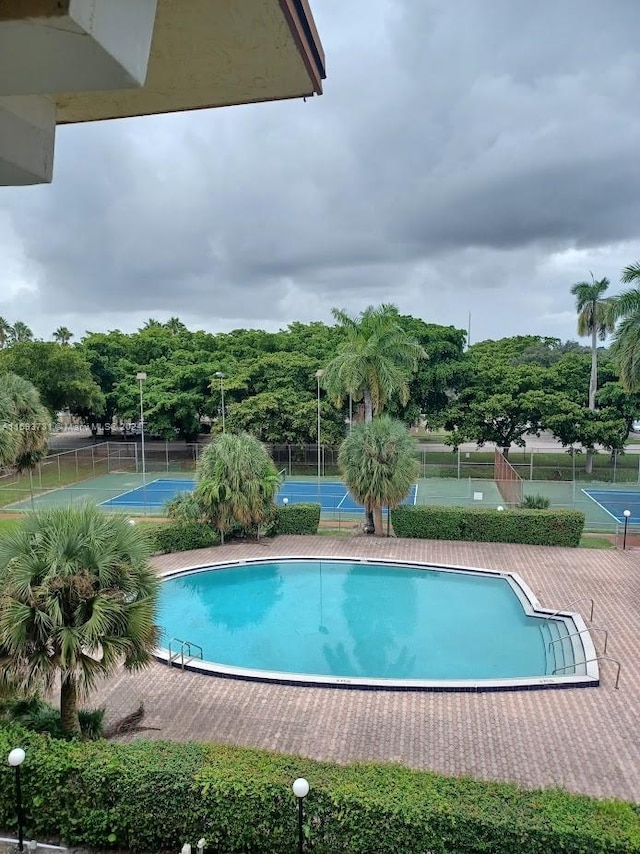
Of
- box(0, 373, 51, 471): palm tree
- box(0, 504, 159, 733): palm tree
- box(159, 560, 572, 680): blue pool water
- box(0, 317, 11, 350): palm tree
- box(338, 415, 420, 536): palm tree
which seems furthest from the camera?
box(0, 317, 11, 350): palm tree

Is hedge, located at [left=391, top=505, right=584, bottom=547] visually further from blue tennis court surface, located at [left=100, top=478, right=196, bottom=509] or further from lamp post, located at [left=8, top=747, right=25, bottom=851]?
lamp post, located at [left=8, top=747, right=25, bottom=851]

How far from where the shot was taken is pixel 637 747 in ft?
30.2

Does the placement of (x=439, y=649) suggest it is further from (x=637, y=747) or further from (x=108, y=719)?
(x=108, y=719)

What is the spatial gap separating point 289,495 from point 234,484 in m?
10.9

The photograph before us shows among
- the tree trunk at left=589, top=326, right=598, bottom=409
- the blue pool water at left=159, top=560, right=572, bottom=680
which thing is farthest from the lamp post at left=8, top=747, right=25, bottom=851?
the tree trunk at left=589, top=326, right=598, bottom=409

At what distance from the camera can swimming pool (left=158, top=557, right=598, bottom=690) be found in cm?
1239

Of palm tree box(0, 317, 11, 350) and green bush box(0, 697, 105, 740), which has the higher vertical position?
palm tree box(0, 317, 11, 350)

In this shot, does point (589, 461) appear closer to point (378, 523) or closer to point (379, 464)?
point (378, 523)

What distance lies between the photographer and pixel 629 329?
76.6ft

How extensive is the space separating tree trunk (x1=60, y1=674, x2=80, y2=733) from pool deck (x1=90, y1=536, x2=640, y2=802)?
1.98 m

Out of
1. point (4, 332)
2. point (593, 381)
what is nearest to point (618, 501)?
point (593, 381)

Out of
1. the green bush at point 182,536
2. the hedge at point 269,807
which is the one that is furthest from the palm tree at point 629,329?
the hedge at point 269,807

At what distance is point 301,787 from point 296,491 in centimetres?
2570

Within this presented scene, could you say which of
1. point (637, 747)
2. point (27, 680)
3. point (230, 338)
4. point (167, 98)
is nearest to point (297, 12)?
point (167, 98)
